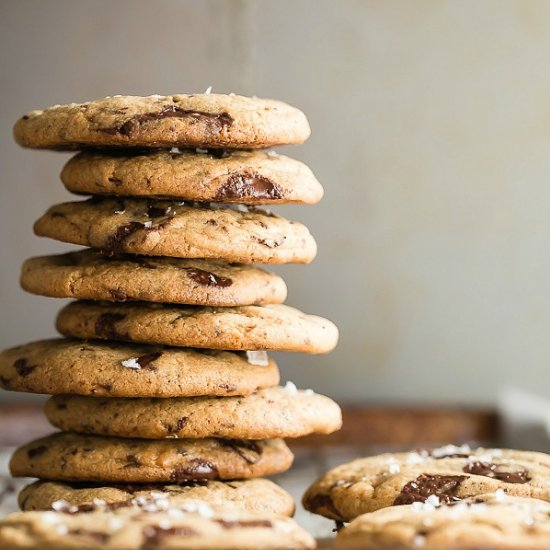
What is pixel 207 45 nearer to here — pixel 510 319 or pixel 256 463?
pixel 510 319

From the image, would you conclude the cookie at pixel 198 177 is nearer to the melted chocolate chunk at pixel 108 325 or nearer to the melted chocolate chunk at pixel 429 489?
the melted chocolate chunk at pixel 108 325

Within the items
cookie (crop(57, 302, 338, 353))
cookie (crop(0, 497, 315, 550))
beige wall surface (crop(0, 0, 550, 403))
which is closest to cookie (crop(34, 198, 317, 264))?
cookie (crop(57, 302, 338, 353))

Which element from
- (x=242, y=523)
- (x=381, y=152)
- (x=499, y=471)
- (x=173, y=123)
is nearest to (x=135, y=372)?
(x=173, y=123)

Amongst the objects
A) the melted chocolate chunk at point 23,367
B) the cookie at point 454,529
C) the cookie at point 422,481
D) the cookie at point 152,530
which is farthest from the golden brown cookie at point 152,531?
the melted chocolate chunk at point 23,367

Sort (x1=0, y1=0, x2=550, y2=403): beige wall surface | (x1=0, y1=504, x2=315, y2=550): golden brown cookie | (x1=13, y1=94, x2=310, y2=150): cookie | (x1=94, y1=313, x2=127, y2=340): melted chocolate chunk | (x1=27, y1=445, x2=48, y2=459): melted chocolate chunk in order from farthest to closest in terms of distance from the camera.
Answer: (x1=0, y1=0, x2=550, y2=403): beige wall surface < (x1=27, y1=445, x2=48, y2=459): melted chocolate chunk < (x1=94, y1=313, x2=127, y2=340): melted chocolate chunk < (x1=13, y1=94, x2=310, y2=150): cookie < (x1=0, y1=504, x2=315, y2=550): golden brown cookie

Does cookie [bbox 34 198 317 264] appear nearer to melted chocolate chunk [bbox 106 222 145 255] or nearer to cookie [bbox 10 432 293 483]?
melted chocolate chunk [bbox 106 222 145 255]

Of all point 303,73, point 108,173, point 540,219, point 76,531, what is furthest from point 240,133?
point 540,219
